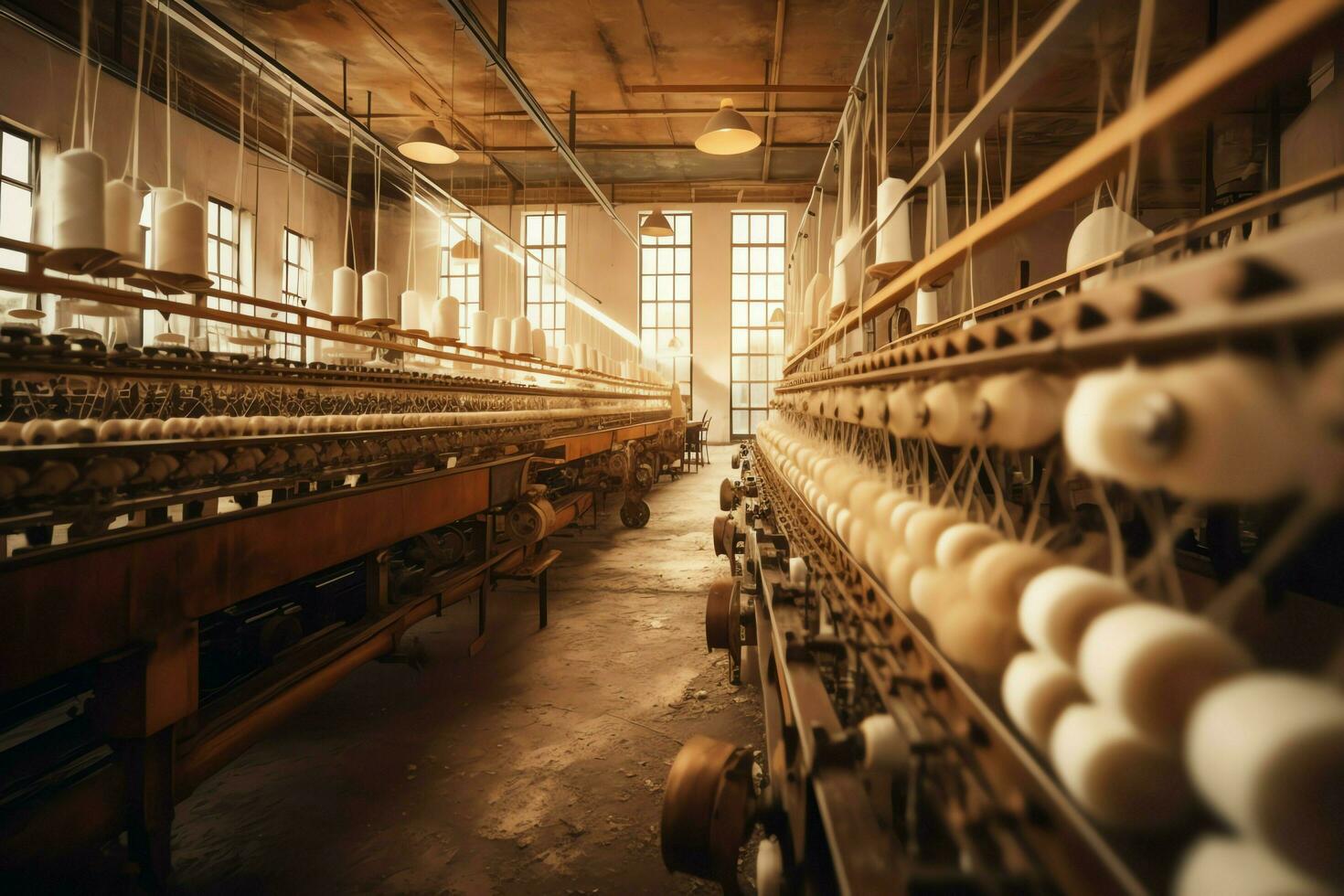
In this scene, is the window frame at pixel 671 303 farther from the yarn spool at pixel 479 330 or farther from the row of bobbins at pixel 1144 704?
the row of bobbins at pixel 1144 704

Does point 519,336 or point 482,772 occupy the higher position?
point 519,336

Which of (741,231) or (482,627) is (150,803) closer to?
(482,627)

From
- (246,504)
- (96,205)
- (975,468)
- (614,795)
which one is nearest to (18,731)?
(246,504)

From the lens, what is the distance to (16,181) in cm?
636

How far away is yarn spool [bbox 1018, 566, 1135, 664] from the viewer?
1.70ft

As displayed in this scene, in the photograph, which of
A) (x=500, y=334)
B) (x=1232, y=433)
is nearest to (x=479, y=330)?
(x=500, y=334)

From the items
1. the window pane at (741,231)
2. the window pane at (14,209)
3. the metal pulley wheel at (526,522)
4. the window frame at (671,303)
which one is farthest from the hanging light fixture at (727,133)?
the window pane at (741,231)

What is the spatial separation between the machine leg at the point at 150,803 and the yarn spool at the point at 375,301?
75.6 inches

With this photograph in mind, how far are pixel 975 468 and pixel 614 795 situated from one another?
1.78m

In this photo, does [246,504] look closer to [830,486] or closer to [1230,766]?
[830,486]

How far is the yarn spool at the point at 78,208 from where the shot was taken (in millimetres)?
1499

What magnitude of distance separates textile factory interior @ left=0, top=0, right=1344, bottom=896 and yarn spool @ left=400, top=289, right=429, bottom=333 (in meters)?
0.02

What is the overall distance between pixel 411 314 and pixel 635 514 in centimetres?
331

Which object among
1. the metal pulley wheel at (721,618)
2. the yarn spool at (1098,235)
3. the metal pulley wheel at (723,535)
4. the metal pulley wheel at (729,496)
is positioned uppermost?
the yarn spool at (1098,235)
